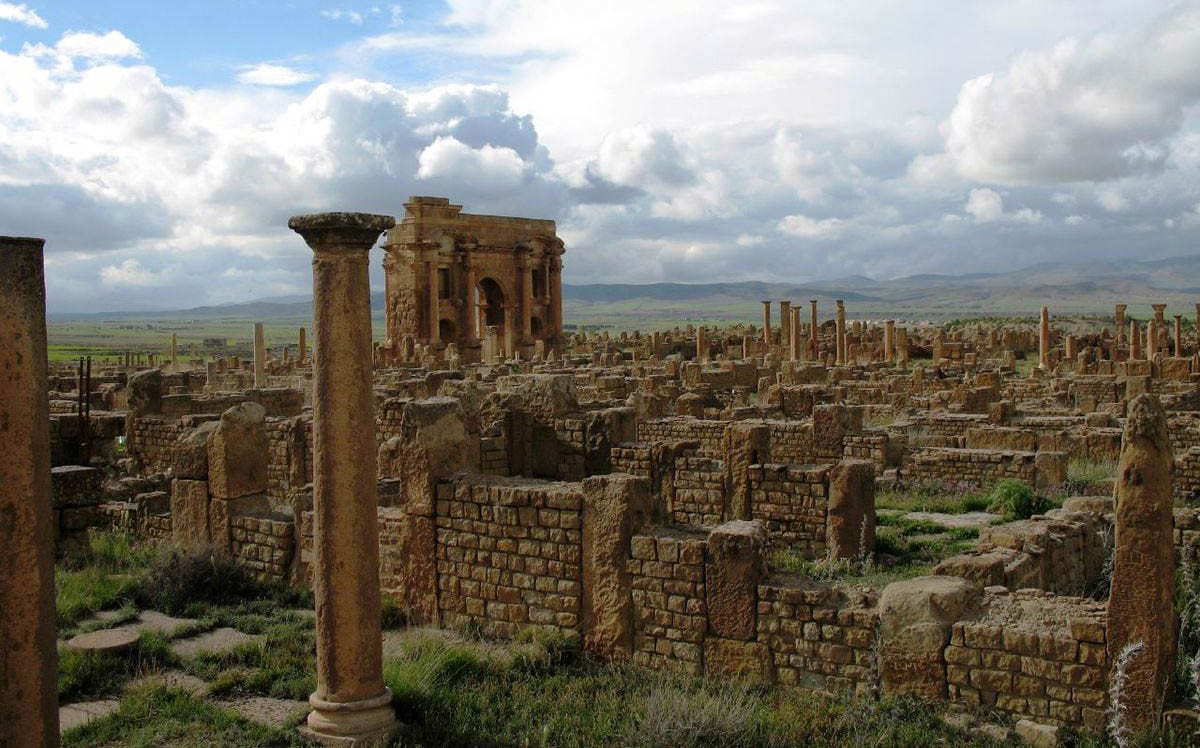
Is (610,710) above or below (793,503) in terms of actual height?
below

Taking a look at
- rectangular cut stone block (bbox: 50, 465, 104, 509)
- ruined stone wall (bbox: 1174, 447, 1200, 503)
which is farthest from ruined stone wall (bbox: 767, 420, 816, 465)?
rectangular cut stone block (bbox: 50, 465, 104, 509)

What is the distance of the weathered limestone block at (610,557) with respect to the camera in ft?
24.7

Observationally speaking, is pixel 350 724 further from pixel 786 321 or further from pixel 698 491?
pixel 786 321

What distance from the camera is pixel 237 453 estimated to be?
10.4 meters

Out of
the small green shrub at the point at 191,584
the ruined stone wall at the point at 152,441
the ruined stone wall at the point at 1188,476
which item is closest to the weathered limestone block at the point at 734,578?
the small green shrub at the point at 191,584

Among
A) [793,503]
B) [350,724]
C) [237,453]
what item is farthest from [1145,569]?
[237,453]

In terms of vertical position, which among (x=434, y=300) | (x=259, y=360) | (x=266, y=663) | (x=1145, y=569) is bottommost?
(x=266, y=663)

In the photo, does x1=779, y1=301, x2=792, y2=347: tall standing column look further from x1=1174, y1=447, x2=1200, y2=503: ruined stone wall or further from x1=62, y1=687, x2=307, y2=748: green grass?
x1=62, y1=687, x2=307, y2=748: green grass

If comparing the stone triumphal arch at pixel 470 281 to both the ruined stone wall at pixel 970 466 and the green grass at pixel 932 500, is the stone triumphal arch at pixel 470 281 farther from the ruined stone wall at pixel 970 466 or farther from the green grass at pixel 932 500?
the green grass at pixel 932 500

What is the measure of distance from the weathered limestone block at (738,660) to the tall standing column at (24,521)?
410 centimetres

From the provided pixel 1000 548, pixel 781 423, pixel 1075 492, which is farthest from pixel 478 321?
pixel 1000 548

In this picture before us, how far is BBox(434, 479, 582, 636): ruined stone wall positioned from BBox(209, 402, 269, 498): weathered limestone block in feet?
9.52

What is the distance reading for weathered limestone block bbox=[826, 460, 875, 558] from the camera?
1088cm

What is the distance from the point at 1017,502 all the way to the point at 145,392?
1440 cm
